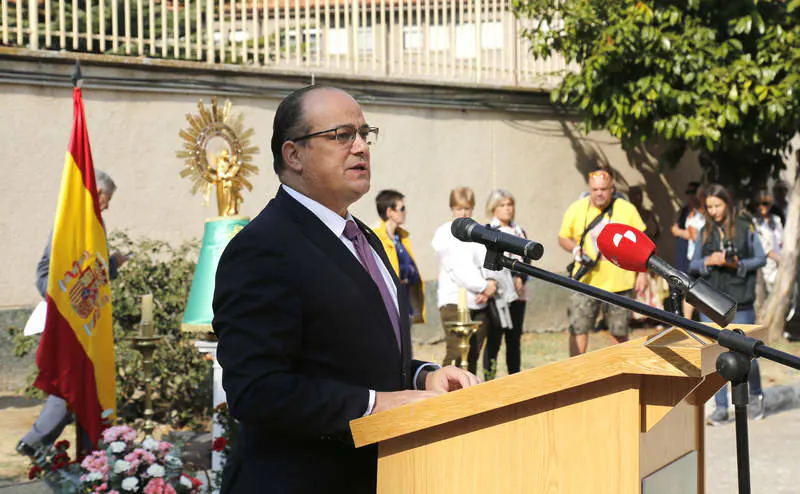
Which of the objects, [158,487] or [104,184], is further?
[104,184]

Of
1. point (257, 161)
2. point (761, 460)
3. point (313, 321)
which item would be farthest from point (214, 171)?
point (257, 161)

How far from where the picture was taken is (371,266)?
8.49 feet

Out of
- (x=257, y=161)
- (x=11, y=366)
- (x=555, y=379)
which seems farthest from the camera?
(x=257, y=161)

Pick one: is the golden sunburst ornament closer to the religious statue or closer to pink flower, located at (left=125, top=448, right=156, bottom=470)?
the religious statue

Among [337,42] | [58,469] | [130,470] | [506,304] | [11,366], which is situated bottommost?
[11,366]

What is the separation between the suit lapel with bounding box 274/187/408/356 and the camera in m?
2.43

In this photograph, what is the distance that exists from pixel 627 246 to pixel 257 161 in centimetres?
910

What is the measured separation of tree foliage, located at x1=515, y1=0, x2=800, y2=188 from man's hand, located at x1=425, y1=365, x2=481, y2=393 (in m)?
9.93

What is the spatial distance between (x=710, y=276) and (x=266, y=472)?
684 cm

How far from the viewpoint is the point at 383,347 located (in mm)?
2449

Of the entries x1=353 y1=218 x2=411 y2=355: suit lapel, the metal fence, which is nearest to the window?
the metal fence

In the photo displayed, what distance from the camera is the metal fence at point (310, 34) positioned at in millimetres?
10062

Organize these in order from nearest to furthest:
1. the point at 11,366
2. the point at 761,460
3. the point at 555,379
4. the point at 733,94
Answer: the point at 555,379, the point at 761,460, the point at 11,366, the point at 733,94

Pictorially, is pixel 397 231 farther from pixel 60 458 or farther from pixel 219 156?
pixel 60 458
